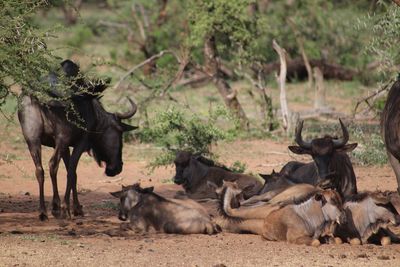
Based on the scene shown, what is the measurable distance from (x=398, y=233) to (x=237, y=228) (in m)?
1.77

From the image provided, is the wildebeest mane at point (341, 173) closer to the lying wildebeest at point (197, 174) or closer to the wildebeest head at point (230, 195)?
the wildebeest head at point (230, 195)

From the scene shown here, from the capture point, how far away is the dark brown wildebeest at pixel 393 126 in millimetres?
10188

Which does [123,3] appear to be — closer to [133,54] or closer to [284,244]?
[133,54]

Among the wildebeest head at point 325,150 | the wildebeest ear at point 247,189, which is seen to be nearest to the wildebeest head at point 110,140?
the wildebeest ear at point 247,189

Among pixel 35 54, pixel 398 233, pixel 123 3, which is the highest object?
pixel 123 3

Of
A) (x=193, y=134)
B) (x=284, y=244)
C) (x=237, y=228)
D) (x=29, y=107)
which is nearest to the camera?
(x=284, y=244)

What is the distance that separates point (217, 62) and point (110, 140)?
19.4 feet

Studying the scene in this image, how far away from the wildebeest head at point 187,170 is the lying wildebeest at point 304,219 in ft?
10.9

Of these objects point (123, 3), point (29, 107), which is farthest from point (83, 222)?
point (123, 3)

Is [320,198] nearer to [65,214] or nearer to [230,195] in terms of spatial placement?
[230,195]

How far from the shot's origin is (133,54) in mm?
26703

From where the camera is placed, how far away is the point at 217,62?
57.9 feet

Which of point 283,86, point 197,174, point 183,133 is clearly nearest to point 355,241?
point 197,174

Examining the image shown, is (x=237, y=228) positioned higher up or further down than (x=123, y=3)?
further down
